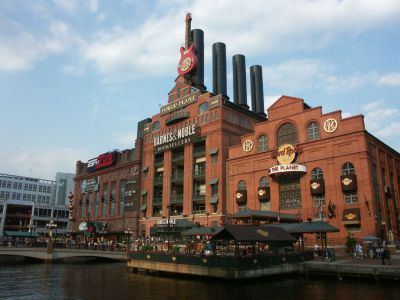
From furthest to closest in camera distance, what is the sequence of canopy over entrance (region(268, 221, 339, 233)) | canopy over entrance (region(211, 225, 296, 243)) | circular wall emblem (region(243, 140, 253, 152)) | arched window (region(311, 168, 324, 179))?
circular wall emblem (region(243, 140, 253, 152)) → arched window (region(311, 168, 324, 179)) → canopy over entrance (region(268, 221, 339, 233)) → canopy over entrance (region(211, 225, 296, 243))

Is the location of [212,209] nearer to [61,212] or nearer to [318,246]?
[318,246]

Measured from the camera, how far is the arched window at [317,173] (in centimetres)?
5441

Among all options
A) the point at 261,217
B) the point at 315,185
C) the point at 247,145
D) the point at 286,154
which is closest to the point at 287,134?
the point at 286,154

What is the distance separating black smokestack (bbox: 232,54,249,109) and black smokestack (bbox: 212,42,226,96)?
3.24 m

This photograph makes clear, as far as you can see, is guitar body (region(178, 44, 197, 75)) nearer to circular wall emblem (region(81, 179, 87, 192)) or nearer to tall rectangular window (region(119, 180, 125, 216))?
tall rectangular window (region(119, 180, 125, 216))

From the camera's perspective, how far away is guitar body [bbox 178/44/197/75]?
80000mm

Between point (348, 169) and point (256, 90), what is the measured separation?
59.0 metres

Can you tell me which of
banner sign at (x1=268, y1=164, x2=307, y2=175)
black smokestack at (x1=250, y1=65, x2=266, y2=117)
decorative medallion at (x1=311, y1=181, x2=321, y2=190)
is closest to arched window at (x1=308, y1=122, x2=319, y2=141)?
banner sign at (x1=268, y1=164, x2=307, y2=175)

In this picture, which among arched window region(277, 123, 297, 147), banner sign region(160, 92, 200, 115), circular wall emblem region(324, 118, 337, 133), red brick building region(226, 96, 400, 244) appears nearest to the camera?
red brick building region(226, 96, 400, 244)

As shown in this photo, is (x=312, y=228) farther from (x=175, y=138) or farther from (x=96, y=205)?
(x=96, y=205)

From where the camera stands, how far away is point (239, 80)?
4104 inches

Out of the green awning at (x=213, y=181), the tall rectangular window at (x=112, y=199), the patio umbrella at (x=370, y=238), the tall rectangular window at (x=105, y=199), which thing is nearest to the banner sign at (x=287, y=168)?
the green awning at (x=213, y=181)

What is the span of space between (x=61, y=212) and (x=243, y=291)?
129720 millimetres

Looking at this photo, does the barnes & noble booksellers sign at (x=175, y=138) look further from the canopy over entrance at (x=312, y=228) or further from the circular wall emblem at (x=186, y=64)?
the canopy over entrance at (x=312, y=228)
